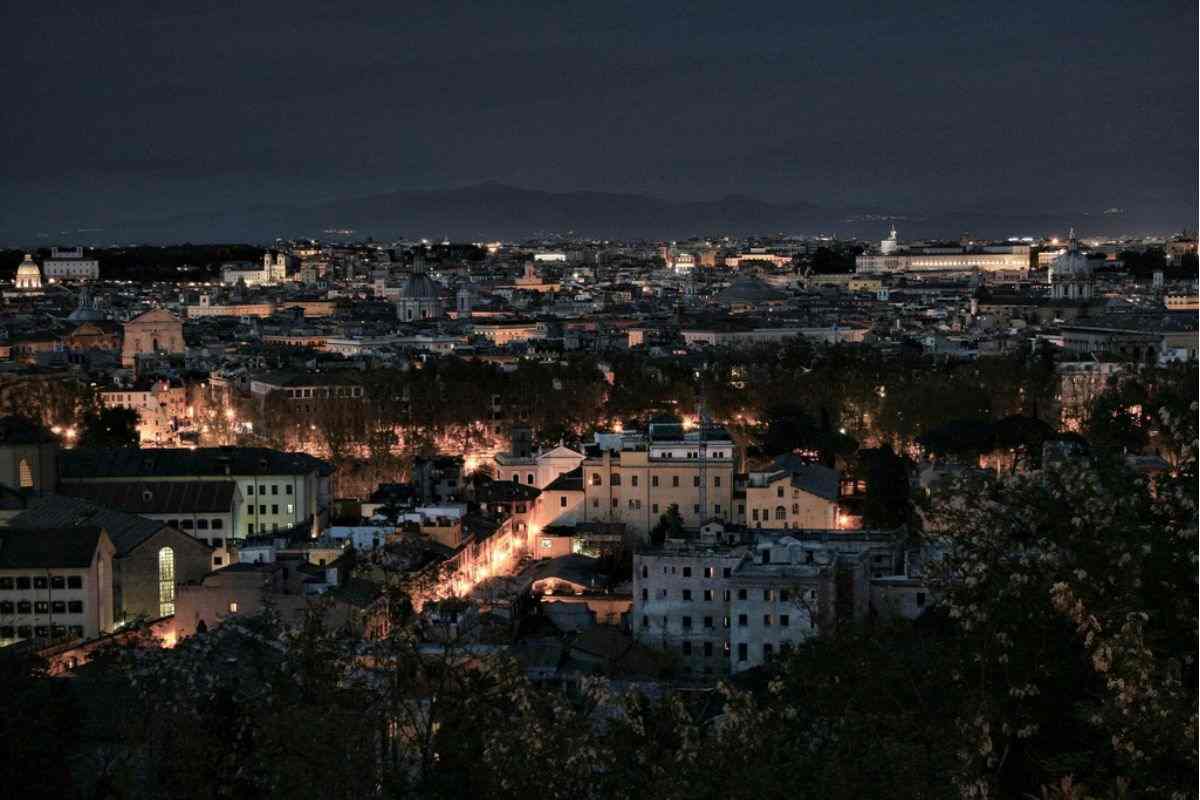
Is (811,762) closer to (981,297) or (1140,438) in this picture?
(1140,438)

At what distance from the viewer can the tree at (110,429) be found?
34919 mm

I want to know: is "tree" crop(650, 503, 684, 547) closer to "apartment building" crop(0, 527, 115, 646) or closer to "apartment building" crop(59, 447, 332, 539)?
"apartment building" crop(59, 447, 332, 539)

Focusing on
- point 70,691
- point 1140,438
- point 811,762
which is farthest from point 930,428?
point 811,762

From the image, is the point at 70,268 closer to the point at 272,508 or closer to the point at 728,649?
the point at 272,508

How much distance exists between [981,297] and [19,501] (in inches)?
2444

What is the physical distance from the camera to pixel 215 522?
999 inches

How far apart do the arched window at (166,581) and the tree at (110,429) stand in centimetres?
1357

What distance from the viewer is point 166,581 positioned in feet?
69.1

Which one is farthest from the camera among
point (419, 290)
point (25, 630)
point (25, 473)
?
point (419, 290)

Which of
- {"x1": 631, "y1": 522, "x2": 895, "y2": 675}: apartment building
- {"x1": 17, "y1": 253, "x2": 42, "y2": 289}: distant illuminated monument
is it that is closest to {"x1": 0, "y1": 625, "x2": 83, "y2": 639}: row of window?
{"x1": 631, "y1": 522, "x2": 895, "y2": 675}: apartment building

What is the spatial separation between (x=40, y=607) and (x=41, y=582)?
28 centimetres

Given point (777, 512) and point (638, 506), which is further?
point (638, 506)

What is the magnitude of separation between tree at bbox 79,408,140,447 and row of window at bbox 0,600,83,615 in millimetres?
14566

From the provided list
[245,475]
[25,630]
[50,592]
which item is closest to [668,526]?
[245,475]
